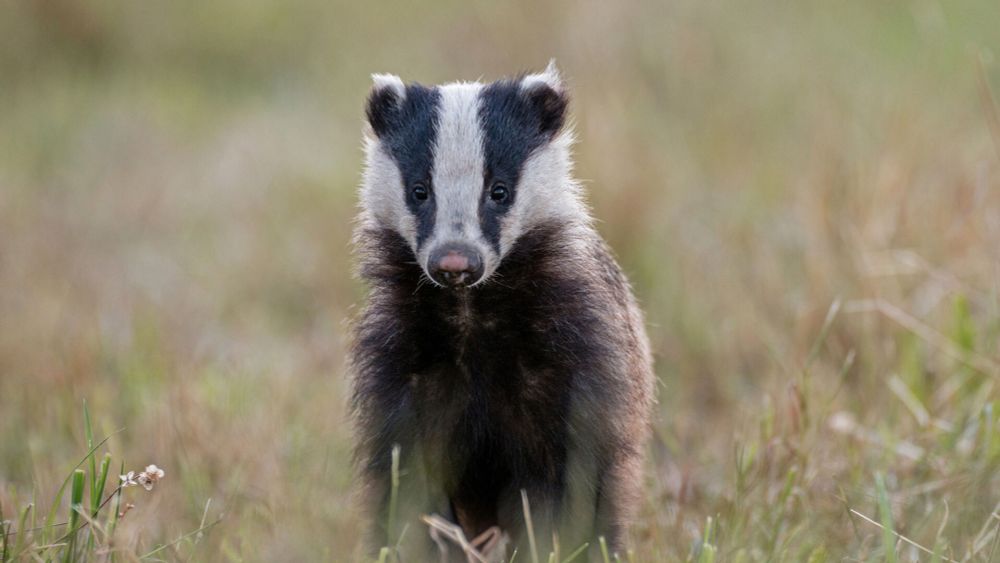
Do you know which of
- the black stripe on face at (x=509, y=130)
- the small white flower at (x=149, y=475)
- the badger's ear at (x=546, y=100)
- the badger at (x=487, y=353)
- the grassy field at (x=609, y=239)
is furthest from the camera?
the grassy field at (x=609, y=239)

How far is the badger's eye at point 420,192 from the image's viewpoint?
382cm

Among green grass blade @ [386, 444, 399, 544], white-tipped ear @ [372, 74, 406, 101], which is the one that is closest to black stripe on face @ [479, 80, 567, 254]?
white-tipped ear @ [372, 74, 406, 101]

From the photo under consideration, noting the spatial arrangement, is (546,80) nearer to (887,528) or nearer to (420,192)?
(420,192)

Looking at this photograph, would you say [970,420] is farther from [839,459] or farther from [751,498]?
[751,498]

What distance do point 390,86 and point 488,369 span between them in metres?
1.02

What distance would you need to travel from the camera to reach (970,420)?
4.55m

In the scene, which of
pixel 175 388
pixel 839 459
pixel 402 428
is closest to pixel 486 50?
pixel 175 388

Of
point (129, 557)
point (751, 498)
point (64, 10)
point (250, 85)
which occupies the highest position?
point (64, 10)

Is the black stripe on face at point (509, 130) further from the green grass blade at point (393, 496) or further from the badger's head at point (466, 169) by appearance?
the green grass blade at point (393, 496)

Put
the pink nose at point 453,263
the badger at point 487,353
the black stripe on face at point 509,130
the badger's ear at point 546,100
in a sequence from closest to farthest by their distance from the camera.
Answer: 1. the pink nose at point 453,263
2. the badger at point 487,353
3. the black stripe on face at point 509,130
4. the badger's ear at point 546,100

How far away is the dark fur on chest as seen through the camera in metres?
3.66

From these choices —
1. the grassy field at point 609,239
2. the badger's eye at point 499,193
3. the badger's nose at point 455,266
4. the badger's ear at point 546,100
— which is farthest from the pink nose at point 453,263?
the grassy field at point 609,239

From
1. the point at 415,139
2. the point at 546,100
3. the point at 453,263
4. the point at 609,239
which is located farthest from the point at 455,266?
the point at 609,239

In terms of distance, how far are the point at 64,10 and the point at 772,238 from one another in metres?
6.04
